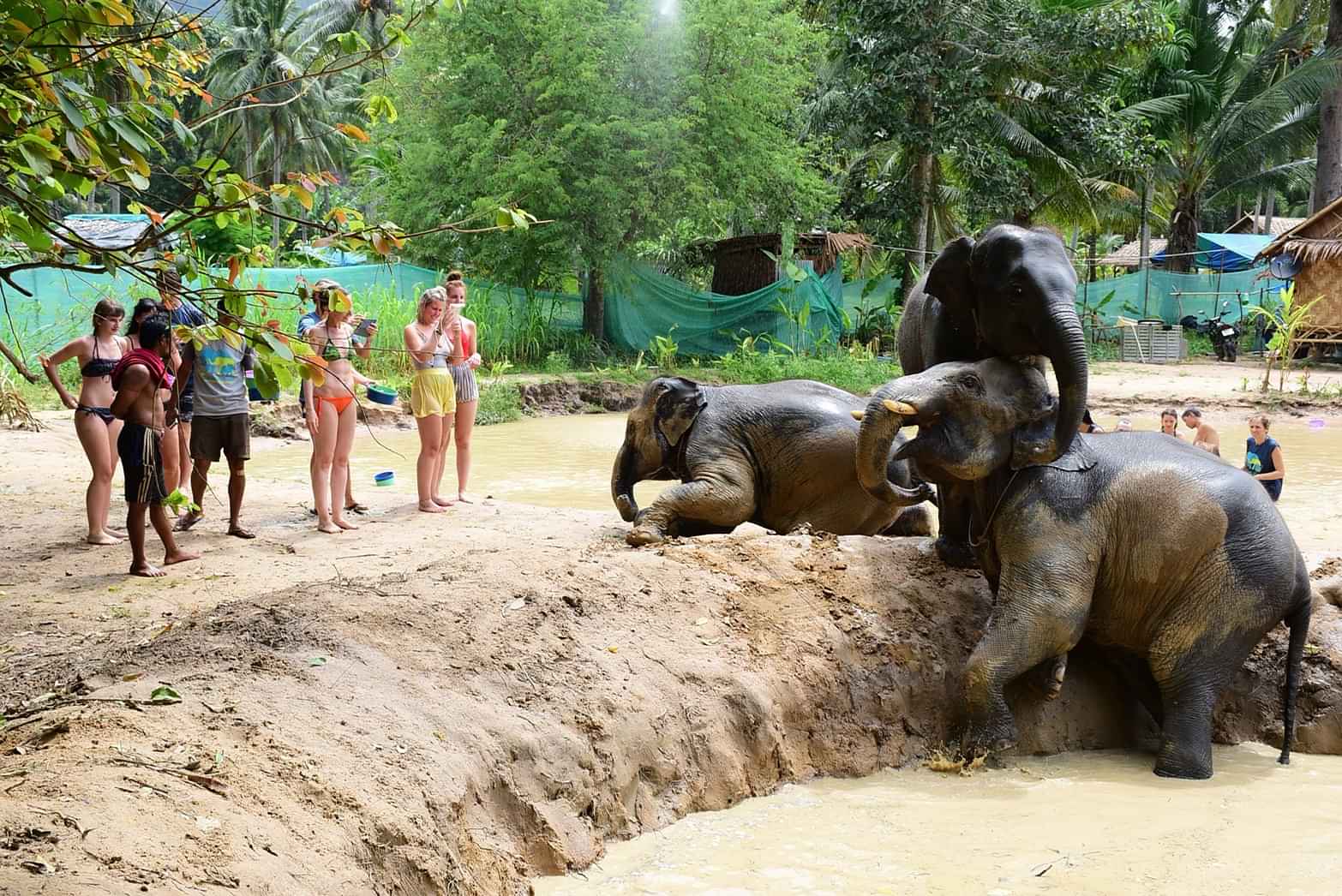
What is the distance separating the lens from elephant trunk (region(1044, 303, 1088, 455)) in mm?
4715

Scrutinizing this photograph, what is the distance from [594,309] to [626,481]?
59.6 ft

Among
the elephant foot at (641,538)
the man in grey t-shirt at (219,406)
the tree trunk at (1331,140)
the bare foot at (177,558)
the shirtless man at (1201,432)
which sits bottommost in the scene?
the bare foot at (177,558)

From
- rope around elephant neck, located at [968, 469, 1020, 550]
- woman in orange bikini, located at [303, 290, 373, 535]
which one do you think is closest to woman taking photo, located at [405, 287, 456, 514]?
woman in orange bikini, located at [303, 290, 373, 535]

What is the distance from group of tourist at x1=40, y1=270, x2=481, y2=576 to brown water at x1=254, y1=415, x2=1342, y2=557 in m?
0.90

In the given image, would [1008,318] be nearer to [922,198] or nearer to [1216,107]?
[922,198]

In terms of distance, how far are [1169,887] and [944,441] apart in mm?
1918

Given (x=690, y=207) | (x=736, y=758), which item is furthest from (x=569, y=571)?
(x=690, y=207)

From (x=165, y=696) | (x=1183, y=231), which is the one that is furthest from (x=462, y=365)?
(x=1183, y=231)

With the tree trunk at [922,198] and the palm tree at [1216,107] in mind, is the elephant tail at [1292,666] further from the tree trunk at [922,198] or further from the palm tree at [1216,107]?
the palm tree at [1216,107]

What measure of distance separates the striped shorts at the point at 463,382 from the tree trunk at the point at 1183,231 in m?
31.7

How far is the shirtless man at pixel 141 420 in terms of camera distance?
6668 millimetres

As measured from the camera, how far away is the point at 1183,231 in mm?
36938

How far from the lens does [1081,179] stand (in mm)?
28734

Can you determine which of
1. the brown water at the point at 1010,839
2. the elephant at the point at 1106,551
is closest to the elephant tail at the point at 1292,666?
the elephant at the point at 1106,551
